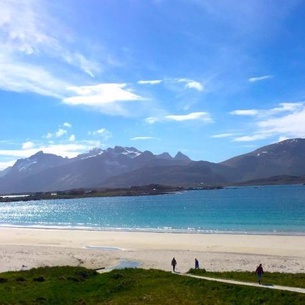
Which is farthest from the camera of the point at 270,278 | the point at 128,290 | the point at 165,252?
the point at 165,252

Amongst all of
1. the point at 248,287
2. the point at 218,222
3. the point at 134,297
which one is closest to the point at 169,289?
the point at 134,297

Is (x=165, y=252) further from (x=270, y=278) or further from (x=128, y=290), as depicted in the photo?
(x=128, y=290)

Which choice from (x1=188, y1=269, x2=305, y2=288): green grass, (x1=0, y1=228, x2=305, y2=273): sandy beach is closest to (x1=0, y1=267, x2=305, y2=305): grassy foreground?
(x1=188, y1=269, x2=305, y2=288): green grass

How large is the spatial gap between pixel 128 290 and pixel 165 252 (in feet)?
82.9

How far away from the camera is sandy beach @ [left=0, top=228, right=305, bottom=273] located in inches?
1746

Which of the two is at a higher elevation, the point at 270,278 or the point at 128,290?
the point at 270,278

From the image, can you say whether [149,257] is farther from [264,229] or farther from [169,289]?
[264,229]

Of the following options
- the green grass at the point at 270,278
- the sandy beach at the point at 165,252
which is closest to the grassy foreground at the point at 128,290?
the green grass at the point at 270,278

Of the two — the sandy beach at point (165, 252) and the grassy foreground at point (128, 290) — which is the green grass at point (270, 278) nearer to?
the grassy foreground at point (128, 290)

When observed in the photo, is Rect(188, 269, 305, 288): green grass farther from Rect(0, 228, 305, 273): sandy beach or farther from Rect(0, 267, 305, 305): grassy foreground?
Rect(0, 228, 305, 273): sandy beach

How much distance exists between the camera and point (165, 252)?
175ft

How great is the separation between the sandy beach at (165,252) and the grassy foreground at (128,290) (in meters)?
10.9

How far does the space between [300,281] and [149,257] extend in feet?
81.0

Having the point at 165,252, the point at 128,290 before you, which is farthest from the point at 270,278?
the point at 165,252
